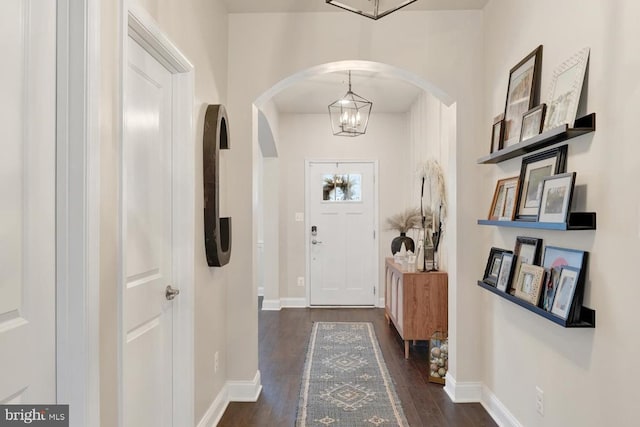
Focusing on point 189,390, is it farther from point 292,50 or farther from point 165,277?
point 292,50

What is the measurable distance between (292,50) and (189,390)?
7.27 feet

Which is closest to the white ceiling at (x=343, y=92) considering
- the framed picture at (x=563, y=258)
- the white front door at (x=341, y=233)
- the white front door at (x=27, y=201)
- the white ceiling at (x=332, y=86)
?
the white ceiling at (x=332, y=86)

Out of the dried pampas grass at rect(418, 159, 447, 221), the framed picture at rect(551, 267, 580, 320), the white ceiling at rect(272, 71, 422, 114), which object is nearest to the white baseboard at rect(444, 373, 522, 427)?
the framed picture at rect(551, 267, 580, 320)

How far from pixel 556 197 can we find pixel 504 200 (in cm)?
57

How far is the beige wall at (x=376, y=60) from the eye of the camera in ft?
9.07

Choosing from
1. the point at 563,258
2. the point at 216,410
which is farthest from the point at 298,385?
the point at 563,258

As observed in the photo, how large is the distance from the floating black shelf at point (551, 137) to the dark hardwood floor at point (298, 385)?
162 cm

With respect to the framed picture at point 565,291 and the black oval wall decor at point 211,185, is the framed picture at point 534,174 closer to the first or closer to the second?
the framed picture at point 565,291

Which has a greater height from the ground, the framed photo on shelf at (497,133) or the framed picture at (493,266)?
the framed photo on shelf at (497,133)

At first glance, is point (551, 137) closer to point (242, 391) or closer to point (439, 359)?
point (439, 359)

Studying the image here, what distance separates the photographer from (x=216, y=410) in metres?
2.48

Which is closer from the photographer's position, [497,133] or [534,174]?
[534,174]

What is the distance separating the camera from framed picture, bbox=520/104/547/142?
6.31 ft

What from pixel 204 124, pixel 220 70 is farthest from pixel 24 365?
pixel 220 70
